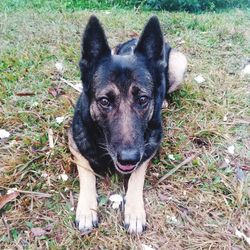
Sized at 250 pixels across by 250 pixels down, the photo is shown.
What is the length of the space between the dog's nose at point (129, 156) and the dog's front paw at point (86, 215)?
0.51 metres

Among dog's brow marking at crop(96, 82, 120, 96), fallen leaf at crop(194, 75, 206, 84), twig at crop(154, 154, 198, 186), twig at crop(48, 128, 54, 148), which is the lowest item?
twig at crop(154, 154, 198, 186)

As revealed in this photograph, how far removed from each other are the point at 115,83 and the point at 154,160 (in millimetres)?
991

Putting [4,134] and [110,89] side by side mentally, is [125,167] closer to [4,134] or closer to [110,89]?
[110,89]

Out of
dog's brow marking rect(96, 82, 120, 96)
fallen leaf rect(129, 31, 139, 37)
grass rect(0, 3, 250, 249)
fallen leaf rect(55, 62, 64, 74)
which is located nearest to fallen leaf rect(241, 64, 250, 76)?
grass rect(0, 3, 250, 249)

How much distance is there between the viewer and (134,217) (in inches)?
110

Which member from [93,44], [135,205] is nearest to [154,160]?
[135,205]

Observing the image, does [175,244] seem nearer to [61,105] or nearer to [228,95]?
[61,105]

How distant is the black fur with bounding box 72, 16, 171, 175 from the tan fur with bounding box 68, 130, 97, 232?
0.22ft

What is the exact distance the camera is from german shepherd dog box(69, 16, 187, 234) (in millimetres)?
2699

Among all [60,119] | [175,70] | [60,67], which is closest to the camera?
[60,119]

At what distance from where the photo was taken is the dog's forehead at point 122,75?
2719 millimetres

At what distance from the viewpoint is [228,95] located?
4352mm

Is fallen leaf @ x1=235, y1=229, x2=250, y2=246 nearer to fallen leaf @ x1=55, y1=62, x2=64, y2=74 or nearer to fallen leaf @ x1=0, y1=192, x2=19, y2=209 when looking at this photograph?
fallen leaf @ x1=0, y1=192, x2=19, y2=209

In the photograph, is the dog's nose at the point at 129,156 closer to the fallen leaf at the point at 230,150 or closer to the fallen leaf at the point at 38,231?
the fallen leaf at the point at 38,231
